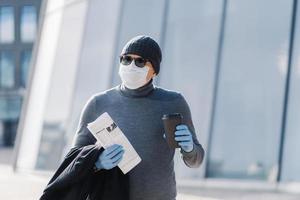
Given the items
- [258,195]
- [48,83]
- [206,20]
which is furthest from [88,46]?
[258,195]

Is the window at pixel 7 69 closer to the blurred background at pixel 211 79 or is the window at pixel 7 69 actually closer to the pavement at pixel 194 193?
the blurred background at pixel 211 79

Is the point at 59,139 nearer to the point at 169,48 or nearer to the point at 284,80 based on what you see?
the point at 169,48

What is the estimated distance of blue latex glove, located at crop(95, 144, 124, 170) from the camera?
8.20 feet

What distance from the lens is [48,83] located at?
14508mm

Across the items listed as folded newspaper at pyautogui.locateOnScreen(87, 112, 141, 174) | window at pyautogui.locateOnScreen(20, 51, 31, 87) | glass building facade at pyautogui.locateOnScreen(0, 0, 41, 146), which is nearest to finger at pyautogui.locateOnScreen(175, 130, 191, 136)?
folded newspaper at pyautogui.locateOnScreen(87, 112, 141, 174)

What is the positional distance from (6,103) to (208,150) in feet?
84.9

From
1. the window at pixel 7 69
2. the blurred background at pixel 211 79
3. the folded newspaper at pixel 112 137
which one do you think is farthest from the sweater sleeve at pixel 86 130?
the window at pixel 7 69

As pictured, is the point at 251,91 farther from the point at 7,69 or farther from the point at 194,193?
the point at 7,69

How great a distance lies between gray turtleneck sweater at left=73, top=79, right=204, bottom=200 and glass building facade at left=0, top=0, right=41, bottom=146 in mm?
32021

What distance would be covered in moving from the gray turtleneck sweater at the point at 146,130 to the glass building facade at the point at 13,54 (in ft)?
105

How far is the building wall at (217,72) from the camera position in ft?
34.9

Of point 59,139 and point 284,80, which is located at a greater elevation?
point 284,80

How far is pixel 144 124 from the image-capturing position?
2605 millimetres

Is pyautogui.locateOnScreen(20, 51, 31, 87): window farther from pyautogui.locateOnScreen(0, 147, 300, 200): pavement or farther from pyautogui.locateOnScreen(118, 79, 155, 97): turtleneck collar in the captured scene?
pyautogui.locateOnScreen(118, 79, 155, 97): turtleneck collar
